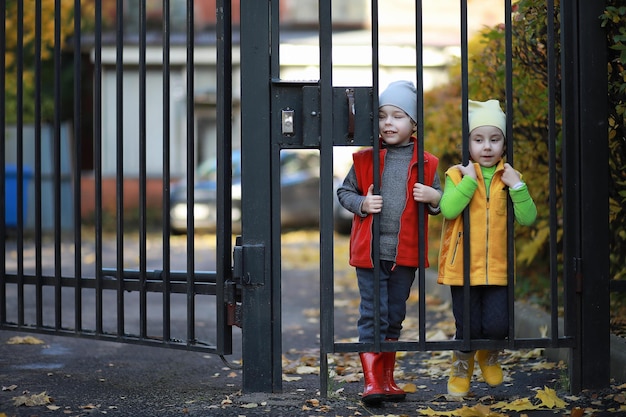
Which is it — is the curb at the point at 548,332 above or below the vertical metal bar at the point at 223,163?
below

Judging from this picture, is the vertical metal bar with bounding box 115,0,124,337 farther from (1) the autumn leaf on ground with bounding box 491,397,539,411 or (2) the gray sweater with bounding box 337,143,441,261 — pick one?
(1) the autumn leaf on ground with bounding box 491,397,539,411

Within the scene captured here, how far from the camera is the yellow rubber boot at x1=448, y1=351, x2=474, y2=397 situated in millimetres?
4723

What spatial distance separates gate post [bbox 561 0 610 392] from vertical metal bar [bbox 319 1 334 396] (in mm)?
1117

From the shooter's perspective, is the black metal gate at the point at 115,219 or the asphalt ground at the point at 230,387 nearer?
the asphalt ground at the point at 230,387

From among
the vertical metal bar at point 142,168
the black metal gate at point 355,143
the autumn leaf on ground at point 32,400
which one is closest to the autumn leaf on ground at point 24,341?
the vertical metal bar at point 142,168

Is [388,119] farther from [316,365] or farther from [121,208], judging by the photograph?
[316,365]

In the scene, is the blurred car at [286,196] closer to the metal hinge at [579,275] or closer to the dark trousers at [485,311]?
the dark trousers at [485,311]

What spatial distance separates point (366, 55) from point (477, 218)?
20828mm

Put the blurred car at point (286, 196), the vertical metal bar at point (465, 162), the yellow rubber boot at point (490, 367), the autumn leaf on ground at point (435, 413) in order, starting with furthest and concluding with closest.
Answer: the blurred car at point (286, 196)
the yellow rubber boot at point (490, 367)
the vertical metal bar at point (465, 162)
the autumn leaf on ground at point (435, 413)

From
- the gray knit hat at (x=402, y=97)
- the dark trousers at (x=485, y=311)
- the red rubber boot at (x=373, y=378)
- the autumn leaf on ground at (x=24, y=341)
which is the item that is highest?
the gray knit hat at (x=402, y=97)

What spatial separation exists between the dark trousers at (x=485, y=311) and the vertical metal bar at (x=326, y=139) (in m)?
0.65

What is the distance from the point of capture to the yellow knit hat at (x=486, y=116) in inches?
184

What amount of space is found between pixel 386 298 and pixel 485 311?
48cm

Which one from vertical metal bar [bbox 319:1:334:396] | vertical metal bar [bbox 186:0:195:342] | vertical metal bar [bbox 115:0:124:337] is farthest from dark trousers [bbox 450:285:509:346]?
vertical metal bar [bbox 115:0:124:337]
